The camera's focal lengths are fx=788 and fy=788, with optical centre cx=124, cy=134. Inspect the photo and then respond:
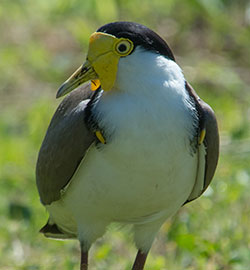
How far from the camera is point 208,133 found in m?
3.98

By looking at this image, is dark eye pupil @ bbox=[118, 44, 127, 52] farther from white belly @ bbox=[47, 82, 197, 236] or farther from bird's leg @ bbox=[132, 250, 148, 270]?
bird's leg @ bbox=[132, 250, 148, 270]

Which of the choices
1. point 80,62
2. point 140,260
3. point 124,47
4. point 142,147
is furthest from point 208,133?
point 80,62

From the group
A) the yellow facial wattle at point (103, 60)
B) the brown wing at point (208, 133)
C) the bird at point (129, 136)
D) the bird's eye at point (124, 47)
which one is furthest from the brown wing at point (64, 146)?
the brown wing at point (208, 133)

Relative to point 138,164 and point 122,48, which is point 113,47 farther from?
point 138,164

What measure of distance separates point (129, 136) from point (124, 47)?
42 centimetres

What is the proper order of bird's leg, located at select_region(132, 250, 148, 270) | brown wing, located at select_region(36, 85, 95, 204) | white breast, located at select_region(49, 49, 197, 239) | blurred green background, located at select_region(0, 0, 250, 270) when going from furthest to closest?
blurred green background, located at select_region(0, 0, 250, 270)
bird's leg, located at select_region(132, 250, 148, 270)
brown wing, located at select_region(36, 85, 95, 204)
white breast, located at select_region(49, 49, 197, 239)

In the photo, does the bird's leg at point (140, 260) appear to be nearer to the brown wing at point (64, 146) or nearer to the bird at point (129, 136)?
the bird at point (129, 136)

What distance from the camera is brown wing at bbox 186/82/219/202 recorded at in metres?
3.91

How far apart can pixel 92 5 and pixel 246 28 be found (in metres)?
1.82

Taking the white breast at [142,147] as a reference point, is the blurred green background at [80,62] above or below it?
below

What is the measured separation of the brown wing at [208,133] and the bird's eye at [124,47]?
0.39 metres

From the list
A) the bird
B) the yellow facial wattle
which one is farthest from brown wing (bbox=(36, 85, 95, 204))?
the yellow facial wattle

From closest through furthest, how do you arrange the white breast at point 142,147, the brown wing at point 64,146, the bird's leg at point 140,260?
the white breast at point 142,147 < the brown wing at point 64,146 < the bird's leg at point 140,260

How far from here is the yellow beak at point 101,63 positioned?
3.74 meters
